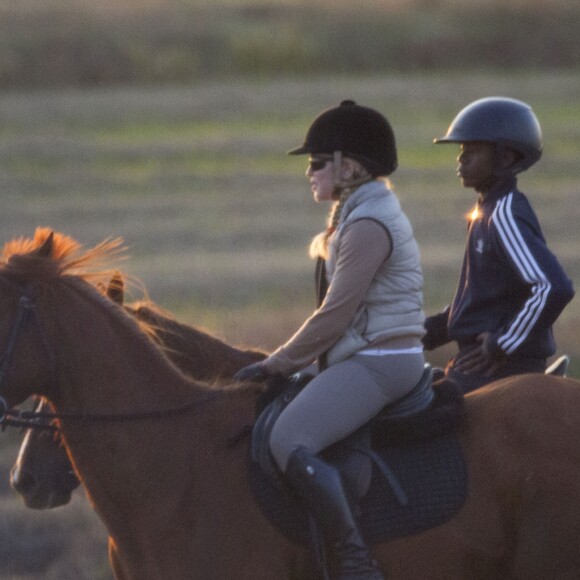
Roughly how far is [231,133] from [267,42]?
51.9ft

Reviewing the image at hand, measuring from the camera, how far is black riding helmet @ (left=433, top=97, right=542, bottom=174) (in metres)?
6.88

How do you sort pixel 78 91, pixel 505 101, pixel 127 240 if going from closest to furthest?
pixel 505 101 < pixel 127 240 < pixel 78 91

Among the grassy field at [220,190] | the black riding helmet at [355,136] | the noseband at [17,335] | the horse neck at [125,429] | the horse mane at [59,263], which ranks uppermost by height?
the black riding helmet at [355,136]

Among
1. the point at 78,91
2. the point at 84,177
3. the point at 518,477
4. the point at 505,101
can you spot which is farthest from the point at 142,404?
the point at 78,91

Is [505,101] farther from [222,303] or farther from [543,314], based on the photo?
[222,303]

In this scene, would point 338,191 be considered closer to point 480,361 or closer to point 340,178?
point 340,178

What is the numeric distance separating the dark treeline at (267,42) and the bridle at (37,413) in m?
46.9

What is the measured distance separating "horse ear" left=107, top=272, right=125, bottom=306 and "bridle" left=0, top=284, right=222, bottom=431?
745mm

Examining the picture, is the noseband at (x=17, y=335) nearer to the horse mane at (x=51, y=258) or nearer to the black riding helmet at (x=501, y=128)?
the horse mane at (x=51, y=258)

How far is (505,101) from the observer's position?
275 inches

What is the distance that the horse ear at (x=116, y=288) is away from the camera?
258 inches

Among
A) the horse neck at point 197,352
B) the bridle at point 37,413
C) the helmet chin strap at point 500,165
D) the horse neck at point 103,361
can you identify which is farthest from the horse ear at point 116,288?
the helmet chin strap at point 500,165

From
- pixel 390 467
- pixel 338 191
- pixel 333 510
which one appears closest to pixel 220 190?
pixel 338 191

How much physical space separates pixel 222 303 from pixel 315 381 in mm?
12126
